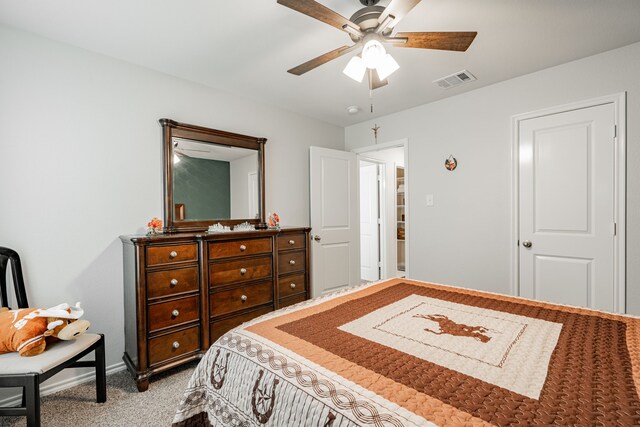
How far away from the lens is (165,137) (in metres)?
2.59

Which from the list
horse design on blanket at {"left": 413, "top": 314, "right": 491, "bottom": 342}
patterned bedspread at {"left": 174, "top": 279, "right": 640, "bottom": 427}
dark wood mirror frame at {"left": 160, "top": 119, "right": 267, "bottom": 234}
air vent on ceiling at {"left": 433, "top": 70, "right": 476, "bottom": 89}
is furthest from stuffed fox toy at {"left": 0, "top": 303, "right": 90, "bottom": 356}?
air vent on ceiling at {"left": 433, "top": 70, "right": 476, "bottom": 89}

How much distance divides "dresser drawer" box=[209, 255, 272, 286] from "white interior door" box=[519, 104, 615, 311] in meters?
2.44

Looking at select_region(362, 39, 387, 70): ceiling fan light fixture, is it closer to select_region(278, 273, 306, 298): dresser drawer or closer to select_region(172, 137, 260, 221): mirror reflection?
select_region(172, 137, 260, 221): mirror reflection

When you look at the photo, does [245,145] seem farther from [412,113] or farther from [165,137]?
[412,113]

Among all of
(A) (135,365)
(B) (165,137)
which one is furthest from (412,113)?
(A) (135,365)

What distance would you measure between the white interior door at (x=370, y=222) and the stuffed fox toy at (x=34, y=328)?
4.14 m

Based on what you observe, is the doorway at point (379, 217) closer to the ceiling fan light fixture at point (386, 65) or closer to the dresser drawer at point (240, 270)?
the dresser drawer at point (240, 270)

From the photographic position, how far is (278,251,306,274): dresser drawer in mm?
2887

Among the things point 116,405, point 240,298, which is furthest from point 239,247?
point 116,405

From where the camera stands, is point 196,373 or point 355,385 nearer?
point 355,385

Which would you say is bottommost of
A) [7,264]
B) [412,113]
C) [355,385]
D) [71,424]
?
[71,424]

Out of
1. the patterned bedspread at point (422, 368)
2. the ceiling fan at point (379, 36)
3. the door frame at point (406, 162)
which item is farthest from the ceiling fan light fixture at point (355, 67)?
the door frame at point (406, 162)

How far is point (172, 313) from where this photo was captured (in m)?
2.19

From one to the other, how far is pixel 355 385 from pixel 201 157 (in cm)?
256
